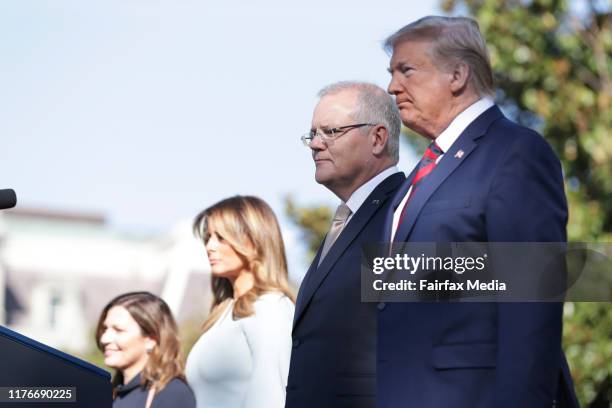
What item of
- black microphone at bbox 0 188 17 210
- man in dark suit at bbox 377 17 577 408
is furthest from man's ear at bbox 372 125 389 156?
black microphone at bbox 0 188 17 210

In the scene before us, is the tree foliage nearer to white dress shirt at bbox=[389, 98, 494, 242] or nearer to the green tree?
the green tree

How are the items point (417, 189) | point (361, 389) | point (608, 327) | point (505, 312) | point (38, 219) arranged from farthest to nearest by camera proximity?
1. point (38, 219)
2. point (608, 327)
3. point (361, 389)
4. point (417, 189)
5. point (505, 312)

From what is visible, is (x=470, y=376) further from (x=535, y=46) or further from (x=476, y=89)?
(x=535, y=46)

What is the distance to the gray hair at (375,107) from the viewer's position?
432 centimetres

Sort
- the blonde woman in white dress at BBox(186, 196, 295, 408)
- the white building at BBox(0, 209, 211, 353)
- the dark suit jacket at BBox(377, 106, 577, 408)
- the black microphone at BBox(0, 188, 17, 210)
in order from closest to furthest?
the dark suit jacket at BBox(377, 106, 577, 408), the black microphone at BBox(0, 188, 17, 210), the blonde woman in white dress at BBox(186, 196, 295, 408), the white building at BBox(0, 209, 211, 353)

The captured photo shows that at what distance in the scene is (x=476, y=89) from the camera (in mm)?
3553

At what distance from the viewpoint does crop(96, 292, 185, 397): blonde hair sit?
5.69m

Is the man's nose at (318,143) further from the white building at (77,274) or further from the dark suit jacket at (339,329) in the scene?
the white building at (77,274)

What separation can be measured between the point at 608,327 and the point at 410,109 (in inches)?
267

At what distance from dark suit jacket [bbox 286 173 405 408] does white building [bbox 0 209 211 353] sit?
34.6m

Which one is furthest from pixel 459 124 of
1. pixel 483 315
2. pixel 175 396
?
pixel 175 396

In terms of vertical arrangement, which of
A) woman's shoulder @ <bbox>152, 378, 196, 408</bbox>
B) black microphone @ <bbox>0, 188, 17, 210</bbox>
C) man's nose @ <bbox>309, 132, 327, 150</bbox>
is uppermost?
man's nose @ <bbox>309, 132, 327, 150</bbox>

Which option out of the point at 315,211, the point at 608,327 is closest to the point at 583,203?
the point at 608,327

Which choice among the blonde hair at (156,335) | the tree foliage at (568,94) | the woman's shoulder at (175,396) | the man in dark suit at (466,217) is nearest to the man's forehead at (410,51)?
the man in dark suit at (466,217)
